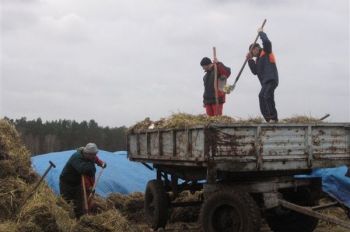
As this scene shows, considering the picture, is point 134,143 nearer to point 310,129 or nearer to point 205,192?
point 205,192

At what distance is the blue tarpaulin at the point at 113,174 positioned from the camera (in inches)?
546

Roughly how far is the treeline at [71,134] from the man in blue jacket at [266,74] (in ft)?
132

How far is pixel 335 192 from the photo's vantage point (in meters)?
10.4

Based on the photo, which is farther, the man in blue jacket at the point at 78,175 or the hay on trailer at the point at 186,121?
the man in blue jacket at the point at 78,175

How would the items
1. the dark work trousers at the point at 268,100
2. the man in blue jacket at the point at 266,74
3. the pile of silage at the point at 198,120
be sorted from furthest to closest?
1. the man in blue jacket at the point at 266,74
2. the dark work trousers at the point at 268,100
3. the pile of silage at the point at 198,120

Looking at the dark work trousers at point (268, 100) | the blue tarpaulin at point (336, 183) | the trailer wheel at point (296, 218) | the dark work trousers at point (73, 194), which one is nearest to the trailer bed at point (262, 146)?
the trailer wheel at point (296, 218)

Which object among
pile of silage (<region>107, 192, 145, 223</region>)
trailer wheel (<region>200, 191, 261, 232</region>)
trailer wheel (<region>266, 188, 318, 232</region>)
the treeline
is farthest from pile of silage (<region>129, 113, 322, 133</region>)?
the treeline

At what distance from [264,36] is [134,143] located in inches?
125

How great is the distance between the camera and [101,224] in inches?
343

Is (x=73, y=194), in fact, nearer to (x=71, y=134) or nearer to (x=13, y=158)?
(x=13, y=158)

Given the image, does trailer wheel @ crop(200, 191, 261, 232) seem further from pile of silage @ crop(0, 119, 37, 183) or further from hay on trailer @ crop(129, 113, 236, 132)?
pile of silage @ crop(0, 119, 37, 183)

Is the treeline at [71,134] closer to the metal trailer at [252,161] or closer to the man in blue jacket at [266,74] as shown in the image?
the man in blue jacket at [266,74]

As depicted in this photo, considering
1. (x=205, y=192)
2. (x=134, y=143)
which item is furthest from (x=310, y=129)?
(x=134, y=143)

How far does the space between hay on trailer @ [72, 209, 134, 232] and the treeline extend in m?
41.1
